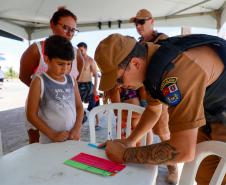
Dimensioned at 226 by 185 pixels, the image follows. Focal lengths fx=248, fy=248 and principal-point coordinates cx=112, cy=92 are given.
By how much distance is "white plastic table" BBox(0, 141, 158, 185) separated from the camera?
91 cm

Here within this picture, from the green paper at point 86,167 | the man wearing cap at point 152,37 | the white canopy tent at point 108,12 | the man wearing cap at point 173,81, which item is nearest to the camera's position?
the man wearing cap at point 173,81

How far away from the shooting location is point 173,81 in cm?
84

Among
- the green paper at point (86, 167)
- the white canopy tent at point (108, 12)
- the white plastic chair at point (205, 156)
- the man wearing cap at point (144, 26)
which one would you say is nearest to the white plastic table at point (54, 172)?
the green paper at point (86, 167)

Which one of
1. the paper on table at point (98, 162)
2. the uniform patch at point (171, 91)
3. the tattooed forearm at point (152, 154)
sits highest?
the uniform patch at point (171, 91)

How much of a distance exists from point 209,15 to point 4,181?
4.46 meters

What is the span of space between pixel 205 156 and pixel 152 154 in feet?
0.75

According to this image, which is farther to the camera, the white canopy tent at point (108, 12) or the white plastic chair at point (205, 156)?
the white canopy tent at point (108, 12)

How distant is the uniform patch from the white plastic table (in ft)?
1.02

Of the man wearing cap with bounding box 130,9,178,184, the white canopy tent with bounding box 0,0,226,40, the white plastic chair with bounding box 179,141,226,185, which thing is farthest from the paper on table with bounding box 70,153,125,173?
the white canopy tent with bounding box 0,0,226,40

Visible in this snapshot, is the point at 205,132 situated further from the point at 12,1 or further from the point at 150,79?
the point at 12,1

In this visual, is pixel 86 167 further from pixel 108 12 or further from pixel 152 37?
pixel 108 12

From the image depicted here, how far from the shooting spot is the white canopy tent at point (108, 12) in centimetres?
429

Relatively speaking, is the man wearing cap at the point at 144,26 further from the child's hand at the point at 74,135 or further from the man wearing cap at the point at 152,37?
the child's hand at the point at 74,135

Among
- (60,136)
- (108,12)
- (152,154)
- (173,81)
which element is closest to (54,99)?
(60,136)
